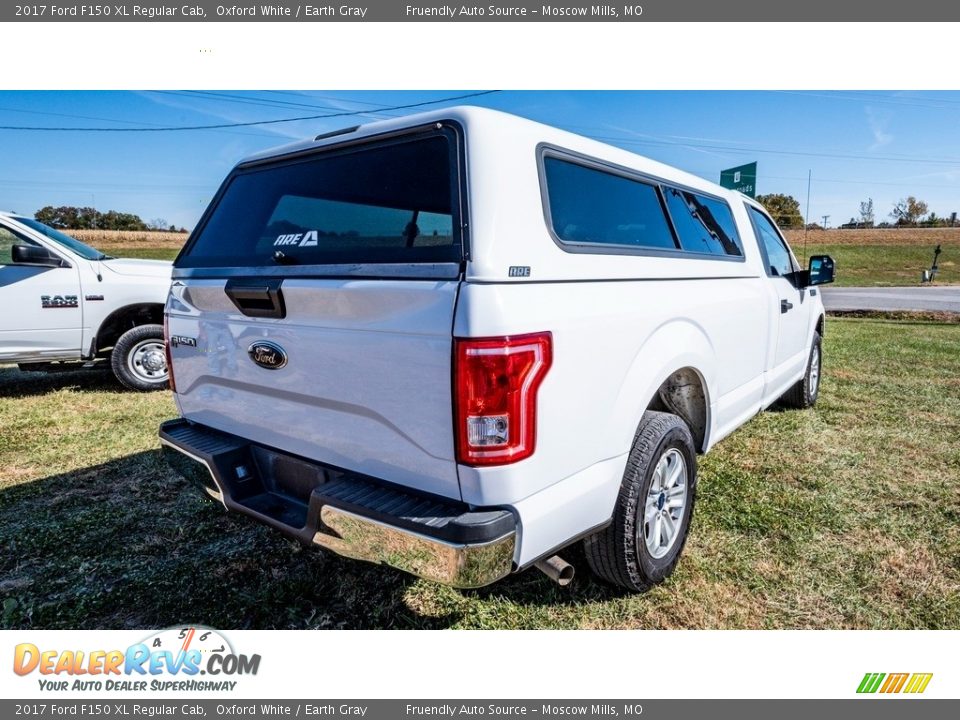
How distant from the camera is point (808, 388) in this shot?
5332 millimetres

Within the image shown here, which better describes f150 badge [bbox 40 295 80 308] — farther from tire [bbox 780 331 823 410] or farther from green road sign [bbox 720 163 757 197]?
green road sign [bbox 720 163 757 197]

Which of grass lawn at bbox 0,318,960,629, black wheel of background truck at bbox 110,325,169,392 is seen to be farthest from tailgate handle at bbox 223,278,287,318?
black wheel of background truck at bbox 110,325,169,392

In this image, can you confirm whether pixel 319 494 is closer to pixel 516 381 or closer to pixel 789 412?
pixel 516 381

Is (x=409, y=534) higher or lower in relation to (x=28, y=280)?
lower

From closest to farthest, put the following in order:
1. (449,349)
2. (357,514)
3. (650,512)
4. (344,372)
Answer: (449,349) < (357,514) < (344,372) < (650,512)

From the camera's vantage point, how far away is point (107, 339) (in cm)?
636

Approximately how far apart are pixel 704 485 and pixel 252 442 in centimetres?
273

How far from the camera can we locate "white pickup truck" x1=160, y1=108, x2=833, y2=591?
1.77m

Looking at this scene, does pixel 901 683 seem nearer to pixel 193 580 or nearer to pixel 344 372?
pixel 344 372

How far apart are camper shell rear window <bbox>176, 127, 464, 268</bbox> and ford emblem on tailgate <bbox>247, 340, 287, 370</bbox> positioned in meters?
0.33

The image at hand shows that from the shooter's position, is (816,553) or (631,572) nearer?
(631,572)

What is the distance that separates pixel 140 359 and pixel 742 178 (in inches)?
1033

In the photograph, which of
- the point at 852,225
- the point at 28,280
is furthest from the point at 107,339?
the point at 852,225

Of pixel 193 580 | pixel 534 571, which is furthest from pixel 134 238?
pixel 534 571
